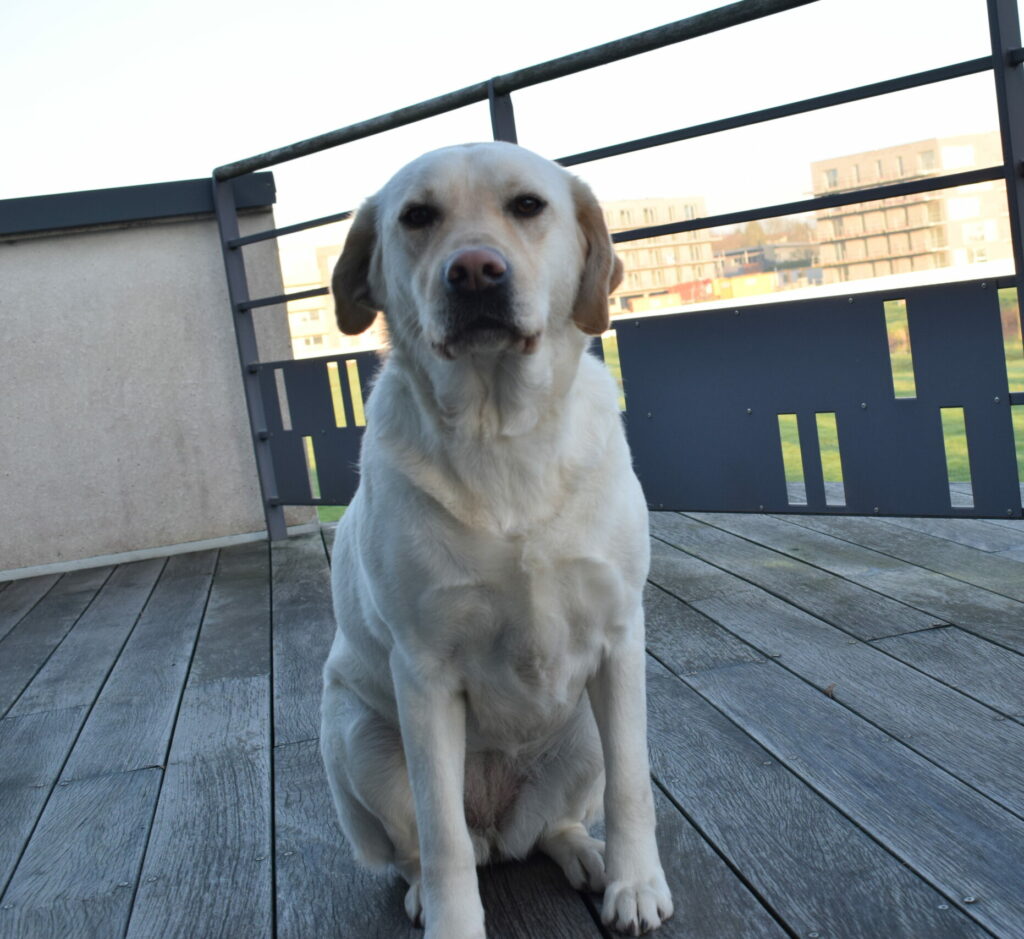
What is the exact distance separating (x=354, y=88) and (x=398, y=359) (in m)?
14.4

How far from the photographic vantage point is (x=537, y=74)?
3.99 metres

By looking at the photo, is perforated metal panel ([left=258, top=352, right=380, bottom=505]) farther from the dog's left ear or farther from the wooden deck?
the dog's left ear

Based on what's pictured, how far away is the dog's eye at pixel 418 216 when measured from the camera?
1.64 m

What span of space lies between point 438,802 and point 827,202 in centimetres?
272

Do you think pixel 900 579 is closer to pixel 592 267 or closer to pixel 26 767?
pixel 592 267

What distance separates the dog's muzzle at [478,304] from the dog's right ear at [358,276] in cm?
31

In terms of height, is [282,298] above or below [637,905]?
above

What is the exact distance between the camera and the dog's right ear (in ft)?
5.94

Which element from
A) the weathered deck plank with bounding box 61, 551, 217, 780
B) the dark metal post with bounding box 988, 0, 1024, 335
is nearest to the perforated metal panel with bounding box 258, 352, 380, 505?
the weathered deck plank with bounding box 61, 551, 217, 780

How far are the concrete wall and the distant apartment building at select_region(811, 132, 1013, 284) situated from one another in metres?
2.95

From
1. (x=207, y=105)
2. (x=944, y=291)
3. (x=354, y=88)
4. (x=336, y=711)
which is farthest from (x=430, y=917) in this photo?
(x=207, y=105)

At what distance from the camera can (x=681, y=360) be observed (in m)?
3.95

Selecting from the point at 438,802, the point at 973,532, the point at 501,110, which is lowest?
the point at 973,532

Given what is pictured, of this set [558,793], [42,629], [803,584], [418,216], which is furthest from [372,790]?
[42,629]
